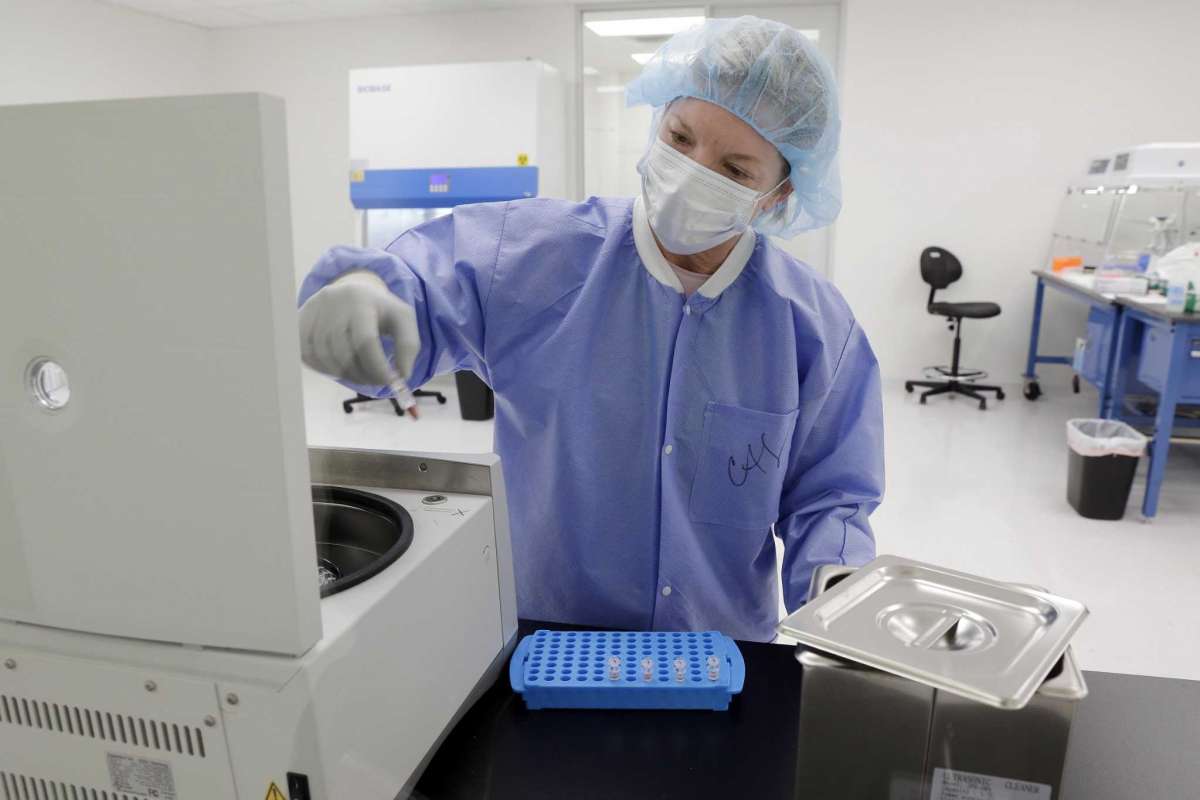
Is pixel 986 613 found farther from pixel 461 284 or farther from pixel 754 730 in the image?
pixel 461 284

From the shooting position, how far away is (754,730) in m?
0.80

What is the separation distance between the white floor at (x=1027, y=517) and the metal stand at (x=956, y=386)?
73 millimetres

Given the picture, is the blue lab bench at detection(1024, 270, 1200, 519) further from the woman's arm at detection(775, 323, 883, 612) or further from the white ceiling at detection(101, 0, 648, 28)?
the white ceiling at detection(101, 0, 648, 28)

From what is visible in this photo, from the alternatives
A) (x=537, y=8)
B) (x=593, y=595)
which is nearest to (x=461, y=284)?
(x=593, y=595)

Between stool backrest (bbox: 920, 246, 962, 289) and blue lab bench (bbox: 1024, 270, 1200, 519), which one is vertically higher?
stool backrest (bbox: 920, 246, 962, 289)

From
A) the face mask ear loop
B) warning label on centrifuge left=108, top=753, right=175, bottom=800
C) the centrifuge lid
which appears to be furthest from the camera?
the face mask ear loop

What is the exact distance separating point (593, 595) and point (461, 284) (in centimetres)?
48

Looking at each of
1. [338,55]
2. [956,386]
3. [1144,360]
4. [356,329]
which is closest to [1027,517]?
[1144,360]

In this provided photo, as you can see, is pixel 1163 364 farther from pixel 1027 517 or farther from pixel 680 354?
pixel 680 354

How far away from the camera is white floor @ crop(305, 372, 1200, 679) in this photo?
2.43 meters

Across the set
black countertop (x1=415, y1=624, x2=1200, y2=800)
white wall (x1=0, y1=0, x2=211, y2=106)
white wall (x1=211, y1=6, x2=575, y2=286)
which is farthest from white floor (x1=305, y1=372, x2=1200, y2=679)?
white wall (x1=0, y1=0, x2=211, y2=106)

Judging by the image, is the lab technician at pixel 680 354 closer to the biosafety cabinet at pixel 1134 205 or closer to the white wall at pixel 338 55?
the biosafety cabinet at pixel 1134 205

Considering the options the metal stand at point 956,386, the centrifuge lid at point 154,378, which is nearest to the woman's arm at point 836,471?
the centrifuge lid at point 154,378

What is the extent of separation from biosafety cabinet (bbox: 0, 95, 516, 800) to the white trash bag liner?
3.18m
